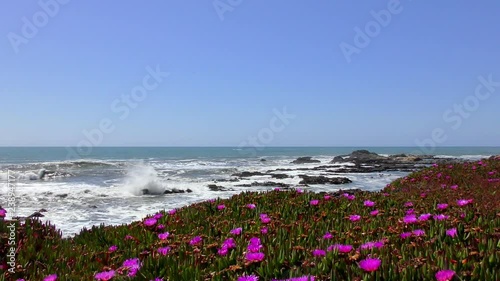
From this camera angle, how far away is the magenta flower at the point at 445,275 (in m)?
1.93

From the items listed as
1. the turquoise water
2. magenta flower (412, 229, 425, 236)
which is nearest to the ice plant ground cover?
magenta flower (412, 229, 425, 236)

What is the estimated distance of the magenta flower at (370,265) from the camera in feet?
7.01

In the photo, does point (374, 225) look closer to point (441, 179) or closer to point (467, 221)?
point (467, 221)

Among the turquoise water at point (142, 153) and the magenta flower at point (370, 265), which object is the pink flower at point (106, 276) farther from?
the turquoise water at point (142, 153)

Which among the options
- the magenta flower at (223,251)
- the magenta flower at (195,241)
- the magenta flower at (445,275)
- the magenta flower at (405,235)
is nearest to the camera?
the magenta flower at (445,275)

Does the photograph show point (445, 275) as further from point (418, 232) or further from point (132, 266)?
point (132, 266)

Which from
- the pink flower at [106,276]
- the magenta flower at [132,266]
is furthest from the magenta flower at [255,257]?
the pink flower at [106,276]

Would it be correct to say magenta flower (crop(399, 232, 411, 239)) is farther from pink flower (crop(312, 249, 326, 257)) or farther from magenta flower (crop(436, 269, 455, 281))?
magenta flower (crop(436, 269, 455, 281))

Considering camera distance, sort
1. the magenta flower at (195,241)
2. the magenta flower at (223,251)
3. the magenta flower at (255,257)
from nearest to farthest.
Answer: the magenta flower at (255,257), the magenta flower at (223,251), the magenta flower at (195,241)

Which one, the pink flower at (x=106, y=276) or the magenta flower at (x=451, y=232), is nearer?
the pink flower at (x=106, y=276)

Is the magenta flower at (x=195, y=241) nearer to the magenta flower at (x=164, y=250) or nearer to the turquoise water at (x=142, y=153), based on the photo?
the magenta flower at (x=164, y=250)

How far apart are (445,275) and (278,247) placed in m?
1.16

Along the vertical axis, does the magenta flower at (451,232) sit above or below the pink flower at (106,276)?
above

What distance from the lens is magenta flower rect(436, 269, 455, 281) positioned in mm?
1934
